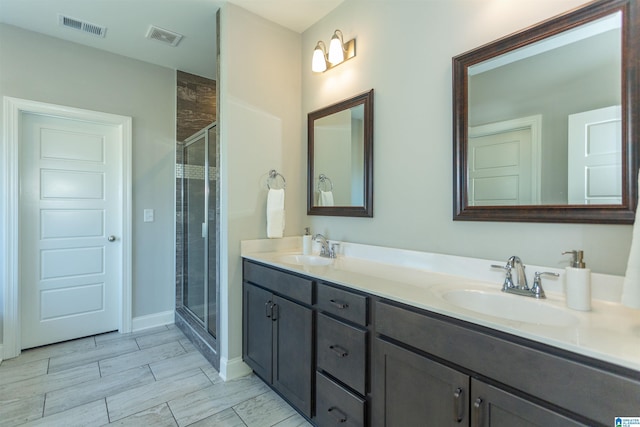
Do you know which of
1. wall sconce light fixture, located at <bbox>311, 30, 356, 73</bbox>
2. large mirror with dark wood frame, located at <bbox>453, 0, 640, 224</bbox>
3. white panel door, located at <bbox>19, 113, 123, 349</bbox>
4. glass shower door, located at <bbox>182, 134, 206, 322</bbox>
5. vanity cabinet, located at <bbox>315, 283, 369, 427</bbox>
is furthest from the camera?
glass shower door, located at <bbox>182, 134, 206, 322</bbox>

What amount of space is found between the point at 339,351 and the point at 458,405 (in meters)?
0.58

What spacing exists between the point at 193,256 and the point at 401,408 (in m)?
2.45

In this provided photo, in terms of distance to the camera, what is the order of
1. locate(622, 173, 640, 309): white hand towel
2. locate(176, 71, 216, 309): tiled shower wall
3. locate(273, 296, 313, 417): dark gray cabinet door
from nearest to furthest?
locate(622, 173, 640, 309): white hand towel
locate(273, 296, 313, 417): dark gray cabinet door
locate(176, 71, 216, 309): tiled shower wall

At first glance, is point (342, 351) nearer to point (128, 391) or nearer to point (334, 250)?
point (334, 250)

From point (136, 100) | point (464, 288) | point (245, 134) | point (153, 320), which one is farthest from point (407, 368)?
point (136, 100)

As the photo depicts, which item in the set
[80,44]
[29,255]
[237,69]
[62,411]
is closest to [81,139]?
[80,44]

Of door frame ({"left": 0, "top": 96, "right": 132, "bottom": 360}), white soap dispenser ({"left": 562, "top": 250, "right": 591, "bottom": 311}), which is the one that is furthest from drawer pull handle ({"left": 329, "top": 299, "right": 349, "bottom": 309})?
door frame ({"left": 0, "top": 96, "right": 132, "bottom": 360})

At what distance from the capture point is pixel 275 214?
2.31 metres

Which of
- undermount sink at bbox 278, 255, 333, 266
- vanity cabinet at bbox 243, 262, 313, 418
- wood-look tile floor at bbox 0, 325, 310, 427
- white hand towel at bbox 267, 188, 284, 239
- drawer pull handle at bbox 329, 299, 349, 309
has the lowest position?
wood-look tile floor at bbox 0, 325, 310, 427

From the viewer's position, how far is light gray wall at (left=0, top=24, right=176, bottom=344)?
8.28 ft

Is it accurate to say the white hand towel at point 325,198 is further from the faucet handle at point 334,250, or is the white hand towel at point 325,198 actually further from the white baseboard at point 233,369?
the white baseboard at point 233,369

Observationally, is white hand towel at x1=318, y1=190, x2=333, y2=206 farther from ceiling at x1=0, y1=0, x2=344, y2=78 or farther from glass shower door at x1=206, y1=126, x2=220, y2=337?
ceiling at x1=0, y1=0, x2=344, y2=78

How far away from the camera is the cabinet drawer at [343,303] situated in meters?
1.35

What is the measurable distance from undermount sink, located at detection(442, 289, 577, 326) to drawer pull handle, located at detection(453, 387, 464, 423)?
0.30 meters
